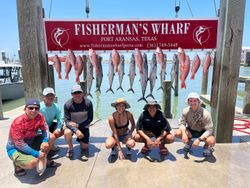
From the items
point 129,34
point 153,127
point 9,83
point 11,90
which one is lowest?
point 11,90

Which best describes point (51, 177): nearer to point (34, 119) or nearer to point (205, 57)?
point (34, 119)

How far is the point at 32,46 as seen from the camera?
3.97 m

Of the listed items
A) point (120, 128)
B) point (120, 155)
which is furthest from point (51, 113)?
point (120, 155)

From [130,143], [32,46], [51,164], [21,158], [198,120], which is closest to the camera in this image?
[21,158]

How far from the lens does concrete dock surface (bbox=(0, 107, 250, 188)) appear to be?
2988 millimetres

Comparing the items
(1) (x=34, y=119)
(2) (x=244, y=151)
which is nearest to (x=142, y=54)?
(1) (x=34, y=119)

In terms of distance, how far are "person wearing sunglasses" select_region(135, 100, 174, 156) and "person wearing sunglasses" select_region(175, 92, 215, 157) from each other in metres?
0.20

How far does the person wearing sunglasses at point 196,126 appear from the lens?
12.0 ft

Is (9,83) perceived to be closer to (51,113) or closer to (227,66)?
(51,113)

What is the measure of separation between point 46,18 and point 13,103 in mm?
11798

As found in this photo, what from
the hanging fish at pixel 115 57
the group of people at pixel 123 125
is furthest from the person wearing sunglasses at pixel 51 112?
the hanging fish at pixel 115 57

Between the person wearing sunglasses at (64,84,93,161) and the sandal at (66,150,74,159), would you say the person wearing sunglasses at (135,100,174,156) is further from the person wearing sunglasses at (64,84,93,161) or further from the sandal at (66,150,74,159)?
the sandal at (66,150,74,159)

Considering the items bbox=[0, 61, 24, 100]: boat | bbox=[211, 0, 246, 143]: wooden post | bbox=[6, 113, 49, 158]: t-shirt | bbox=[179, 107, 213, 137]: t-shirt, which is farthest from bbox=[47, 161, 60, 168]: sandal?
bbox=[0, 61, 24, 100]: boat

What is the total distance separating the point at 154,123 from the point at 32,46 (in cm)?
237
